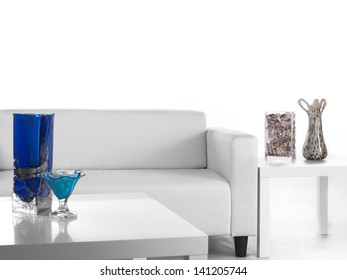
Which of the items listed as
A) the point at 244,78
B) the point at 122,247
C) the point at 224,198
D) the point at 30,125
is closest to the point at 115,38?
the point at 244,78

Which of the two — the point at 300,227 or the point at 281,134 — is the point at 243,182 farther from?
the point at 300,227

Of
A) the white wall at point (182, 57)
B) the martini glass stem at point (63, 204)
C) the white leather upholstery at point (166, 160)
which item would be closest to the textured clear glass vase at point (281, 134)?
the white leather upholstery at point (166, 160)

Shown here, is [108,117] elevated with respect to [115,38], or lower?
lower

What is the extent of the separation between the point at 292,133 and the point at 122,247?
1.87 metres

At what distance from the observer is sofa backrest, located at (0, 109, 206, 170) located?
3277mm

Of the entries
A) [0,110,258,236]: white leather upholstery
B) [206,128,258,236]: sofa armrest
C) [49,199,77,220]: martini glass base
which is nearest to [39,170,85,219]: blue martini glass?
[49,199,77,220]: martini glass base

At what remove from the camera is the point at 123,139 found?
11.0 ft

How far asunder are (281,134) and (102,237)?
1.83m

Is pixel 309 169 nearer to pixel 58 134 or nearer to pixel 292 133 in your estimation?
pixel 292 133

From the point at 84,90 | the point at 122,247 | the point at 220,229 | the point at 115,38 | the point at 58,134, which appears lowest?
the point at 220,229

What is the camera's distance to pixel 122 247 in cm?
144

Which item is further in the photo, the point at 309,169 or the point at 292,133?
the point at 292,133

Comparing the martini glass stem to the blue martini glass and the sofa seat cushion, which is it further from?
the sofa seat cushion

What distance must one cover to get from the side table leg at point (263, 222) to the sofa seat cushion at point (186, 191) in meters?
0.14
